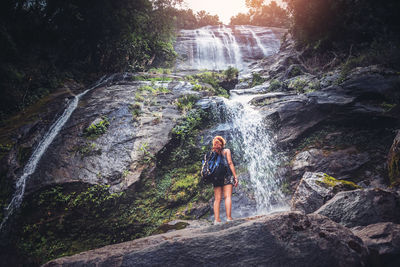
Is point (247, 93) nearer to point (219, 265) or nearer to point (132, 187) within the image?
point (132, 187)

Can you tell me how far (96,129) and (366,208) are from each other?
7.65 metres

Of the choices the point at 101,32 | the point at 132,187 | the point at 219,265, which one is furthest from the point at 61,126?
the point at 219,265

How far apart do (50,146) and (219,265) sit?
6903mm

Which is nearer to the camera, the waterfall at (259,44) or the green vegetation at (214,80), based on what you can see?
the green vegetation at (214,80)

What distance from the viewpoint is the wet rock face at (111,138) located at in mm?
5586

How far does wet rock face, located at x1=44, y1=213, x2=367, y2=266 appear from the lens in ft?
5.45

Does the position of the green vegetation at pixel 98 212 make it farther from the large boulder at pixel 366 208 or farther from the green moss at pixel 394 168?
the green moss at pixel 394 168

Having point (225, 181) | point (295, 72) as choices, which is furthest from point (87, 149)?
point (295, 72)

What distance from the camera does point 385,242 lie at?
1.85 meters

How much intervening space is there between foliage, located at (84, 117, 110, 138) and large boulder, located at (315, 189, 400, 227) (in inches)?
278

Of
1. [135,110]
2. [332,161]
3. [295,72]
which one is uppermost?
[295,72]

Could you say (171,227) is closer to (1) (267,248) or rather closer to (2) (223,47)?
(1) (267,248)

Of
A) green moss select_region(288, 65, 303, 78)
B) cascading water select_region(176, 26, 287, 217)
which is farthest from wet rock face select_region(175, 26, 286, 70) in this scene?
cascading water select_region(176, 26, 287, 217)

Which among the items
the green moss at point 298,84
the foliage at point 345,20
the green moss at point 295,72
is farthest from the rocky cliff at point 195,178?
the foliage at point 345,20
